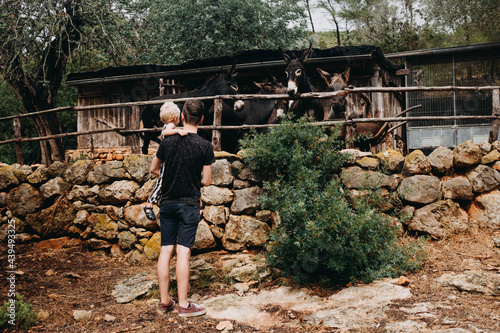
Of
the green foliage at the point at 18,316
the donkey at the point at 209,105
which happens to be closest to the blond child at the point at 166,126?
the green foliage at the point at 18,316

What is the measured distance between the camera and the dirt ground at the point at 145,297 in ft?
13.1

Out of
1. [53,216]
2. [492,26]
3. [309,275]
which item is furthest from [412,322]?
[492,26]

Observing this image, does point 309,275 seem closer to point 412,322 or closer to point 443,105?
point 412,322

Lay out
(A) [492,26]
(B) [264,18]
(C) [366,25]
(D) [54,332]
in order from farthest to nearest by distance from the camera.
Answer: (C) [366,25] < (A) [492,26] < (B) [264,18] < (D) [54,332]

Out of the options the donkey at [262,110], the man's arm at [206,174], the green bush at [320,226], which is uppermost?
the donkey at [262,110]

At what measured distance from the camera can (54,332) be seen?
4.28 meters

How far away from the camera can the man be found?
4188 mm

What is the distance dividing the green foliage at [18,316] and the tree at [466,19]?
71.8 feet

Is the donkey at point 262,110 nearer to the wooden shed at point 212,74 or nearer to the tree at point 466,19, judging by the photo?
the wooden shed at point 212,74

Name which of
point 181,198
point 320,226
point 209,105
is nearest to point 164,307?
point 181,198

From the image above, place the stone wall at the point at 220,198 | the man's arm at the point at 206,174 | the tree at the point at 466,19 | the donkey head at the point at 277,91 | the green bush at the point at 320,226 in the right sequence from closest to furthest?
the man's arm at the point at 206,174
the green bush at the point at 320,226
the stone wall at the point at 220,198
the donkey head at the point at 277,91
the tree at the point at 466,19

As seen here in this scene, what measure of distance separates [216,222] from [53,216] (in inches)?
137

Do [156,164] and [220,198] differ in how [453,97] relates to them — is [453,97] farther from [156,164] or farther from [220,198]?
[156,164]

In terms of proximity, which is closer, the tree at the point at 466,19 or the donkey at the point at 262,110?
the donkey at the point at 262,110
